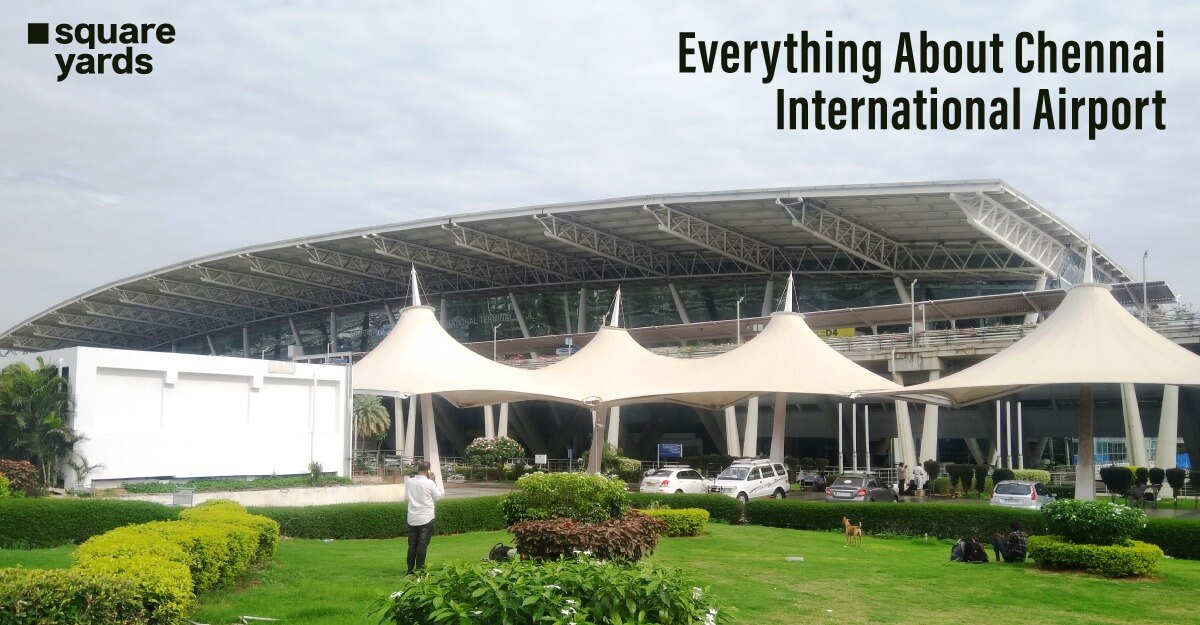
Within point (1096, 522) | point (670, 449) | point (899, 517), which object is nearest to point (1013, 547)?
point (1096, 522)

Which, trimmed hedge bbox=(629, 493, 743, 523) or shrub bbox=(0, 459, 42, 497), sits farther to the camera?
trimmed hedge bbox=(629, 493, 743, 523)

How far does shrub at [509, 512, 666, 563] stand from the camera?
11672 mm

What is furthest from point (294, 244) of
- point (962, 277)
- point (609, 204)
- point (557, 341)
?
point (962, 277)

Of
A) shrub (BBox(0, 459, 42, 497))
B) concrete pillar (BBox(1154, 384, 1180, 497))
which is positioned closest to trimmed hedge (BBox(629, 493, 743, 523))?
shrub (BBox(0, 459, 42, 497))

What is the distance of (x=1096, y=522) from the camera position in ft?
49.2

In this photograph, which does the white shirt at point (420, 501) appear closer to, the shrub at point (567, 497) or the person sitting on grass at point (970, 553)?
the shrub at point (567, 497)

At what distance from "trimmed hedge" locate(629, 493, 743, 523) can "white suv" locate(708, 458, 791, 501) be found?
5.06 meters

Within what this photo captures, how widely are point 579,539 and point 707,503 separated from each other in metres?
14.1

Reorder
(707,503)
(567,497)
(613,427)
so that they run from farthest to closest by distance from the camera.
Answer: (613,427) < (707,503) < (567,497)

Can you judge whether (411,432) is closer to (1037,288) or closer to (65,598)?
(1037,288)

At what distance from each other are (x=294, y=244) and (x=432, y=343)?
A: 26.6m

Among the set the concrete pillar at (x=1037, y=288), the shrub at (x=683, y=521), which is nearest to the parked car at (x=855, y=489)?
the shrub at (x=683, y=521)

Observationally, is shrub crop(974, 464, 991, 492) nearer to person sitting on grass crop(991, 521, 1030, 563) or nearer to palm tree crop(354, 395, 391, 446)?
person sitting on grass crop(991, 521, 1030, 563)

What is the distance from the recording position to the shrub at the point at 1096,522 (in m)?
15.0
